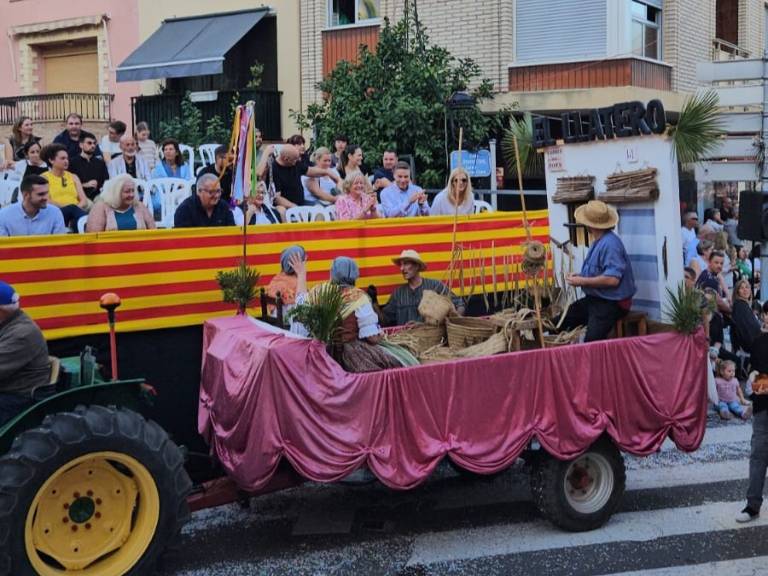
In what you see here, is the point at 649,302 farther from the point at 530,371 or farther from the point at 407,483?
the point at 407,483

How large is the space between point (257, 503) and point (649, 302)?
132 inches

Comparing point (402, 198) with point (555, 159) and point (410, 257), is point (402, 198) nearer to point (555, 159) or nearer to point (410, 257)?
point (410, 257)

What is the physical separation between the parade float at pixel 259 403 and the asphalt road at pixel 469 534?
37cm

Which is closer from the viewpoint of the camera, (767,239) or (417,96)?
(767,239)

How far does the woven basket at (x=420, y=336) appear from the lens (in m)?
7.54

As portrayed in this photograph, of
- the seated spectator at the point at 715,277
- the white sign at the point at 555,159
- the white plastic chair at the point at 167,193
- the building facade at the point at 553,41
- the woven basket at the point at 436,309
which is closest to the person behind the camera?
the woven basket at the point at 436,309

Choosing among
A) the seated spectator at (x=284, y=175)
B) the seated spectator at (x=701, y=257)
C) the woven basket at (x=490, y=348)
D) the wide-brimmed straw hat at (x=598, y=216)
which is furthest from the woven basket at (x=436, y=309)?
the seated spectator at (x=701, y=257)

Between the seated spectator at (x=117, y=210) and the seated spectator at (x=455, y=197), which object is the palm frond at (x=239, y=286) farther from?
the seated spectator at (x=455, y=197)

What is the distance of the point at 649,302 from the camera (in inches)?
310

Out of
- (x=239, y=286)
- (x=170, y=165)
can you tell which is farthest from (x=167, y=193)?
(x=239, y=286)

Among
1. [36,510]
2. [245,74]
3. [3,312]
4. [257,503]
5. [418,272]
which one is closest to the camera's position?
[36,510]

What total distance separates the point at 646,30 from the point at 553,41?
1945 millimetres

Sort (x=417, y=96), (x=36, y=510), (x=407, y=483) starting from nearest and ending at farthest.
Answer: (x=36, y=510) → (x=407, y=483) → (x=417, y=96)

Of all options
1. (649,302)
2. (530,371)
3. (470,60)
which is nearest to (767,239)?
(649,302)
